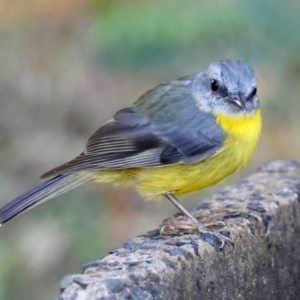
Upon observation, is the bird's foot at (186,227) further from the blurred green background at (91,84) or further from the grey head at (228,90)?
the blurred green background at (91,84)

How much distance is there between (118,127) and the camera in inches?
177

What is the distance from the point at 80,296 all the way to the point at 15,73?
15.4 feet

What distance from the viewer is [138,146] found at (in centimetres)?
436

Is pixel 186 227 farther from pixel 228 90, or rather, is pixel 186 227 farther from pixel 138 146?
pixel 228 90

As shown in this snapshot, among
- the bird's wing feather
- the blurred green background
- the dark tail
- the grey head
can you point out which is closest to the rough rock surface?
the bird's wing feather

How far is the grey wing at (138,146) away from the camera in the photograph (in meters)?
4.27

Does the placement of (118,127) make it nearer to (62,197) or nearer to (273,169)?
(273,169)

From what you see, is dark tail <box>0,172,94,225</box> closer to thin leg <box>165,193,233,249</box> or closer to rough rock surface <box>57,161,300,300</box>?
thin leg <box>165,193,233,249</box>

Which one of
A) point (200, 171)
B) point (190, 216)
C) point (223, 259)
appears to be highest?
A: point (200, 171)

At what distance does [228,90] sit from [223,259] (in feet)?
4.19

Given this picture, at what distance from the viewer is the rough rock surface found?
290cm

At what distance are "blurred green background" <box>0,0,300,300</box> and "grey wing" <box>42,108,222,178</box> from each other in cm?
114

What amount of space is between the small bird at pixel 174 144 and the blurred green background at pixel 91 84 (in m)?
1.03

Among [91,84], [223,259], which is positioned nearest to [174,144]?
[223,259]
